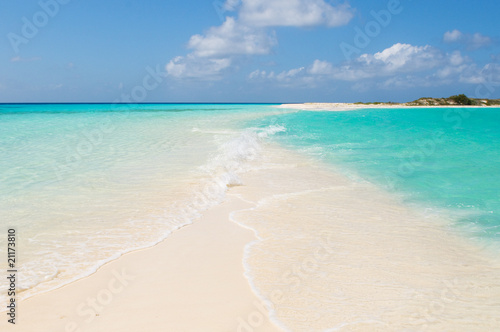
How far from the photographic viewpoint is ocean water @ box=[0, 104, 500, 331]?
3.51 m

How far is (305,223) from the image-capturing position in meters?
5.78

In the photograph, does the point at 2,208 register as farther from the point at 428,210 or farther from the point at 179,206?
the point at 428,210

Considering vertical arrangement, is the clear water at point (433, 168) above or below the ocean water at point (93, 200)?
above

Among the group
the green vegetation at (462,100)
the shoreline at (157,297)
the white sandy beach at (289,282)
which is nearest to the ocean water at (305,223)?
the white sandy beach at (289,282)

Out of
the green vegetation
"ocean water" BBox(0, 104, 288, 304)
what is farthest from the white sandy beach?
the green vegetation

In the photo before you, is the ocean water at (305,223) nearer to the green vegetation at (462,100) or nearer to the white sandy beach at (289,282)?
the white sandy beach at (289,282)

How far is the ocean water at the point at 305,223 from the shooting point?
138 inches

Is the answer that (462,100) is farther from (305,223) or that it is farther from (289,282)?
(289,282)

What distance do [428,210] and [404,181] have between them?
8.45 feet

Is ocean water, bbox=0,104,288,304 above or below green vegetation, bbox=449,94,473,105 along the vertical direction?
below

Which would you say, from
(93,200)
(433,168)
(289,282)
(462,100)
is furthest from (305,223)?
(462,100)

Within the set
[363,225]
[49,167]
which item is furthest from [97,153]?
[363,225]

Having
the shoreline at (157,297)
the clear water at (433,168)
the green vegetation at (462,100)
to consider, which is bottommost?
the shoreline at (157,297)

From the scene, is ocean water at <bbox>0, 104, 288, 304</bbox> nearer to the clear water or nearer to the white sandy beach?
the white sandy beach
